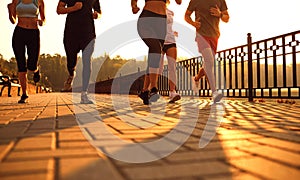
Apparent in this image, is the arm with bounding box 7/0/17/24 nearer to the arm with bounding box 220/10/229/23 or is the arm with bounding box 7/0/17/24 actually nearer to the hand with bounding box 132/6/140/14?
the hand with bounding box 132/6/140/14

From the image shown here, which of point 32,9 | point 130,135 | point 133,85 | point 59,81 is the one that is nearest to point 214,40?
point 32,9

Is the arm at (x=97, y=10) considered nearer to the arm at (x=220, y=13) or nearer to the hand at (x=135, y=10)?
the hand at (x=135, y=10)

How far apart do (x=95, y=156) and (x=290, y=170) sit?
0.86 metres

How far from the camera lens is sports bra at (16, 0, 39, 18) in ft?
18.1

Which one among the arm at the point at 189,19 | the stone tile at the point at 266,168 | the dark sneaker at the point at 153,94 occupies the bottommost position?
the stone tile at the point at 266,168

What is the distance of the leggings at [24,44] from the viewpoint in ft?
18.0

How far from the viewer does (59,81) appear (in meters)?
102

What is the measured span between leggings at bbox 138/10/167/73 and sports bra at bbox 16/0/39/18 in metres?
1.94

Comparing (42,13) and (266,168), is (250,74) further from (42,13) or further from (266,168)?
(266,168)

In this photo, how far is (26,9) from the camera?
5.54 metres

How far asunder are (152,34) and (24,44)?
2.30 metres

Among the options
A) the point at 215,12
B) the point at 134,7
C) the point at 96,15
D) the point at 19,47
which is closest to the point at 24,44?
the point at 19,47

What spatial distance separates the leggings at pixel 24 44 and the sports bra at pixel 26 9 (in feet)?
0.85

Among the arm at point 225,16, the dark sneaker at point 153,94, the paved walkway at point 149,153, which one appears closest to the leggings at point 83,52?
the dark sneaker at point 153,94
